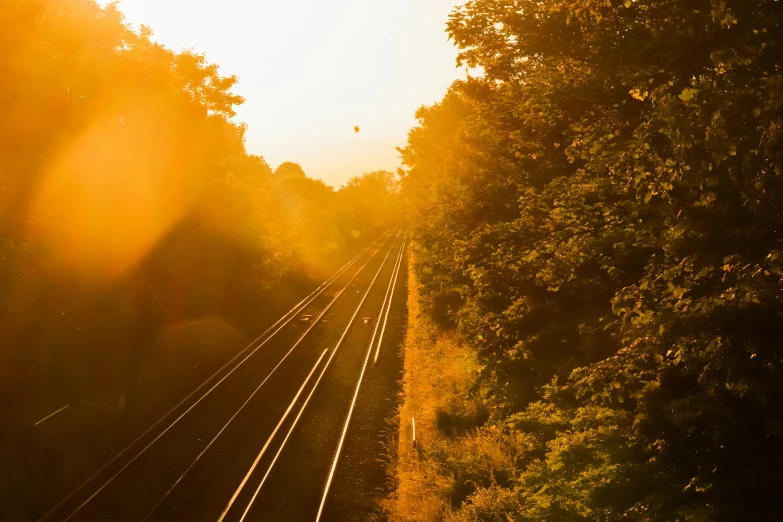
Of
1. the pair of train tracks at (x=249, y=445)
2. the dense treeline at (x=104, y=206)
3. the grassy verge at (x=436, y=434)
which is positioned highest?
the dense treeline at (x=104, y=206)

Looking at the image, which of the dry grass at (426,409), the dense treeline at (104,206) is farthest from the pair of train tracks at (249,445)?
the dense treeline at (104,206)

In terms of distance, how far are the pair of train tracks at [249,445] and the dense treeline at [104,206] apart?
285cm

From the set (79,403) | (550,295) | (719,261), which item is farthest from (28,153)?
(719,261)

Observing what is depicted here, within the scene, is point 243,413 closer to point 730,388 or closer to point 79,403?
point 79,403

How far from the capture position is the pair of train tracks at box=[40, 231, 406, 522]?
38.0ft

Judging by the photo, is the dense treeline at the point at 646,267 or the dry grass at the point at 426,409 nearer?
the dense treeline at the point at 646,267

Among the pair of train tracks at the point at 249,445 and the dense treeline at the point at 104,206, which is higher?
Answer: the dense treeline at the point at 104,206

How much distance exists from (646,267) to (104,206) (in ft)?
52.7

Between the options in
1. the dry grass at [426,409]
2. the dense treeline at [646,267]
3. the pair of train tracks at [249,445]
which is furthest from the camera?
the dry grass at [426,409]

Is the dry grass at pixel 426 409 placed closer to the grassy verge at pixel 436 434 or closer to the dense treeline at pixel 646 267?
the grassy verge at pixel 436 434

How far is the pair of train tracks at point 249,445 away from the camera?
38.0 ft

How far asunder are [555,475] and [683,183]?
4323mm

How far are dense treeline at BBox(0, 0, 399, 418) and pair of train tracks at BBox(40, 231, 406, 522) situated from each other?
285 cm

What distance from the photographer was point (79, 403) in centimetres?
1608
